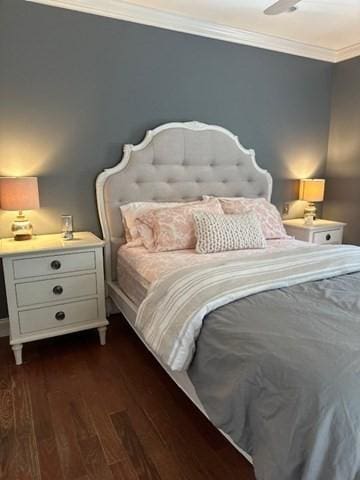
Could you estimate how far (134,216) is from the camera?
8.68 ft

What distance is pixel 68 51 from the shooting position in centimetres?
247

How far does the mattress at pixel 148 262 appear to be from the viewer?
2041 millimetres

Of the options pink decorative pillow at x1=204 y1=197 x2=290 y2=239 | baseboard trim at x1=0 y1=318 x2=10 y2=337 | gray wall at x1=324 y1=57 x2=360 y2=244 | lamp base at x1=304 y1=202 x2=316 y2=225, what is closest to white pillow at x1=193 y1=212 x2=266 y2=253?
pink decorative pillow at x1=204 y1=197 x2=290 y2=239

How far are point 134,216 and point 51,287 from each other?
82 centimetres

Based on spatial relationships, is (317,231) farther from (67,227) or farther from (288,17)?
(67,227)

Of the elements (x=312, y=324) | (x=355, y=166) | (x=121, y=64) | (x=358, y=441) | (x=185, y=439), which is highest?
(x=121, y=64)

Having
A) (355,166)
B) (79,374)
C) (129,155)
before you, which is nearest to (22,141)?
(129,155)

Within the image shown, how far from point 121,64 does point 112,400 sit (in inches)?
95.0

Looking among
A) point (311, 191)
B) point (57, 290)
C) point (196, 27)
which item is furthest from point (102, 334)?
point (196, 27)

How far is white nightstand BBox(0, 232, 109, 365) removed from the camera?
2.13 meters

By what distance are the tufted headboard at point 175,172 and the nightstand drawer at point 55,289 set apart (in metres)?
0.38

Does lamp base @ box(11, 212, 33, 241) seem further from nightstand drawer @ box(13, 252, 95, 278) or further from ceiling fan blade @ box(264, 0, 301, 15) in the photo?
ceiling fan blade @ box(264, 0, 301, 15)

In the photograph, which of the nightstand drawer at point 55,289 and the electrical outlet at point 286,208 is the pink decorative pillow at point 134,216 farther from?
the electrical outlet at point 286,208

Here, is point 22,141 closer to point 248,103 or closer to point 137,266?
point 137,266
